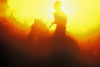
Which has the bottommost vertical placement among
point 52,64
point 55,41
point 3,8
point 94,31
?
point 52,64

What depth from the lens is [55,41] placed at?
9.71 m

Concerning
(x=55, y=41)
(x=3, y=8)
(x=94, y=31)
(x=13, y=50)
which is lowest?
(x=55, y=41)

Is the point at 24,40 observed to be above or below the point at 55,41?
above

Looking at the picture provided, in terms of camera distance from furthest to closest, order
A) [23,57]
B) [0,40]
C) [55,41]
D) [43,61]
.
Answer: [0,40] → [23,57] → [43,61] → [55,41]

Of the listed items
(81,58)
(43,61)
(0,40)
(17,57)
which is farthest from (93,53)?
(0,40)

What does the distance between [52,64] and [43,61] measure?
756 mm

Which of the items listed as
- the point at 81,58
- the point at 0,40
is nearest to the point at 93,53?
the point at 81,58

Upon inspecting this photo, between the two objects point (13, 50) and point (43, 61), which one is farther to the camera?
point (13, 50)

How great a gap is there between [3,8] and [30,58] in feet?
11.5

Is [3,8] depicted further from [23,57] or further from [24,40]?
[23,57]

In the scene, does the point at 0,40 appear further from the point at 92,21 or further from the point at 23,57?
the point at 92,21

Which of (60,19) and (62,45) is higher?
(60,19)

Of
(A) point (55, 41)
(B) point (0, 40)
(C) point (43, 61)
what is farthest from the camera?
(B) point (0, 40)

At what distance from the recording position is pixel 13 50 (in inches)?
476
